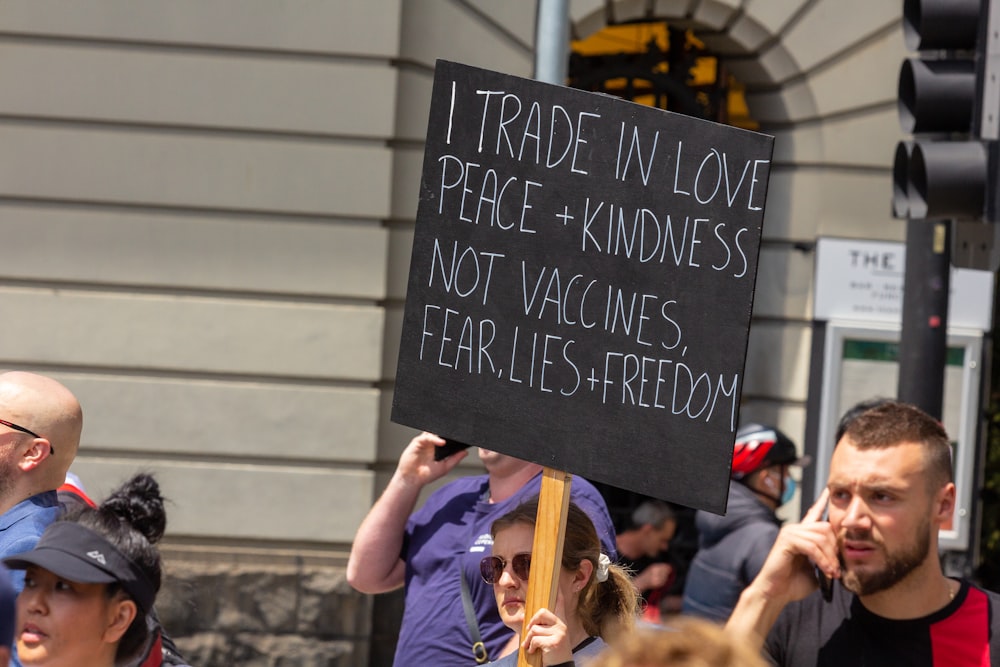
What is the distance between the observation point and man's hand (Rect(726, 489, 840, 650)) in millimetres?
2957

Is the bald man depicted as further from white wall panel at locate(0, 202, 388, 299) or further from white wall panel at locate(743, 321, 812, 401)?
white wall panel at locate(743, 321, 812, 401)

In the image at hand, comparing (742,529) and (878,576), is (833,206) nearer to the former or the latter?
(742,529)

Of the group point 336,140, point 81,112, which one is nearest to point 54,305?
point 81,112

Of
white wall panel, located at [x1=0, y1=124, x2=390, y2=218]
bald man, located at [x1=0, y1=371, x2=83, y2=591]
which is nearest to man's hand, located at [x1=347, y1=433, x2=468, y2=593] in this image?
bald man, located at [x1=0, y1=371, x2=83, y2=591]

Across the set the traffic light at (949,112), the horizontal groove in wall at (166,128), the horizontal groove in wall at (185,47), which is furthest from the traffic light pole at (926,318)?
the horizontal groove in wall at (185,47)

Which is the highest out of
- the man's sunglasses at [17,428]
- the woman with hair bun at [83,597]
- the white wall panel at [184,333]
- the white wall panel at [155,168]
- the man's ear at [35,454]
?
the white wall panel at [155,168]

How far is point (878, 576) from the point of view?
287 cm

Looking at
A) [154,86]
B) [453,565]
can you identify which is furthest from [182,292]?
[453,565]

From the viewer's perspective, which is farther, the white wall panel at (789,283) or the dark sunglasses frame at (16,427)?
the white wall panel at (789,283)

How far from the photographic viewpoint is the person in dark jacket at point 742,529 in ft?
15.7

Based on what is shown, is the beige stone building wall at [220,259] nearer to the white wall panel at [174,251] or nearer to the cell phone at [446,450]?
the white wall panel at [174,251]

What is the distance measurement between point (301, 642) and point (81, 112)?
10.3 feet

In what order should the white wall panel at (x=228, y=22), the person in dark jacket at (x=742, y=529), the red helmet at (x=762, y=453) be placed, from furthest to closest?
the white wall panel at (x=228, y=22)
the red helmet at (x=762, y=453)
the person in dark jacket at (x=742, y=529)

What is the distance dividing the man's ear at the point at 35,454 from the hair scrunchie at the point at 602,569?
155 cm
